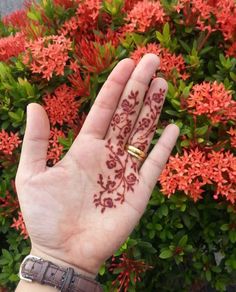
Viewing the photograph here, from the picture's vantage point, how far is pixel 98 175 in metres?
2.08

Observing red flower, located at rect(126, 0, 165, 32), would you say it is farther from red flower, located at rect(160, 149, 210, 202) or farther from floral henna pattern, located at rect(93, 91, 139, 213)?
red flower, located at rect(160, 149, 210, 202)

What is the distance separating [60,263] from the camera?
199 cm

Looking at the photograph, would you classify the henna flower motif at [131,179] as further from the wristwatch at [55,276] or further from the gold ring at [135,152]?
the wristwatch at [55,276]

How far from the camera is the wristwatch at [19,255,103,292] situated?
1.92 meters

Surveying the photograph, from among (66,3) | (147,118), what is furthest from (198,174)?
(66,3)

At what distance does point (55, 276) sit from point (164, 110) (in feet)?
3.01

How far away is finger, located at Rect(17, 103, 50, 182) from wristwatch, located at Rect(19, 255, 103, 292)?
1.08ft

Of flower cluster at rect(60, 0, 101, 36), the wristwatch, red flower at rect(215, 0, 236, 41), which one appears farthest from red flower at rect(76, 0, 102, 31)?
the wristwatch

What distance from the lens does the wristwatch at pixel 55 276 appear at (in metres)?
1.92

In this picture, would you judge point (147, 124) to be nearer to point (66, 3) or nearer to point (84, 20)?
point (84, 20)

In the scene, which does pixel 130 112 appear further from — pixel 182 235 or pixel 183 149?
pixel 182 235

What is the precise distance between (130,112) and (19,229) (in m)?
0.93

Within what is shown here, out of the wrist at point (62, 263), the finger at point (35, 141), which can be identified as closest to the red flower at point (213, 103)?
the finger at point (35, 141)

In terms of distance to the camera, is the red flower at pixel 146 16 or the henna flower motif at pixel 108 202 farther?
the red flower at pixel 146 16
